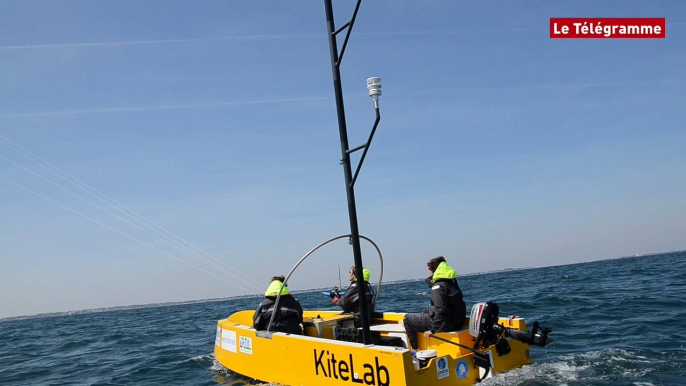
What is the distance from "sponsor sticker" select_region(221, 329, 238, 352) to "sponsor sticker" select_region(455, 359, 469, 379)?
3.90 metres

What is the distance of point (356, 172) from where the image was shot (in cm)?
616

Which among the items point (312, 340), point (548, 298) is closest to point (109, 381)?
point (312, 340)

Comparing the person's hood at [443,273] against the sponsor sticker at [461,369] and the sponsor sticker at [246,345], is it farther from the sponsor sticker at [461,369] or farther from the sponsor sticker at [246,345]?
the sponsor sticker at [246,345]

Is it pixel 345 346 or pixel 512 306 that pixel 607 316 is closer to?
pixel 512 306

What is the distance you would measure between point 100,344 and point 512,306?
12.0 metres

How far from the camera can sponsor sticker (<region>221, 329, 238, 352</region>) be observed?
28.2 feet

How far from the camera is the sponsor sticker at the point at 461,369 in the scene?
19.8ft

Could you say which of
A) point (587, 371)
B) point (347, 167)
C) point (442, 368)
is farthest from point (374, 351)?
point (587, 371)

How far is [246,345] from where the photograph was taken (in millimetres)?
8172

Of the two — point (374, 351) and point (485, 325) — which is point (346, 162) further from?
point (485, 325)

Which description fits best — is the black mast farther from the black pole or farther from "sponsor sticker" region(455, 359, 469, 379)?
"sponsor sticker" region(455, 359, 469, 379)

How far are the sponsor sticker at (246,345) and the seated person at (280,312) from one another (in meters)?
0.25

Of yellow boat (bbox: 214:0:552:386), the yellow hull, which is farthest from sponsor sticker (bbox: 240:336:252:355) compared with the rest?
yellow boat (bbox: 214:0:552:386)

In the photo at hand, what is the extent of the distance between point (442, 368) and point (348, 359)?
1090 mm
